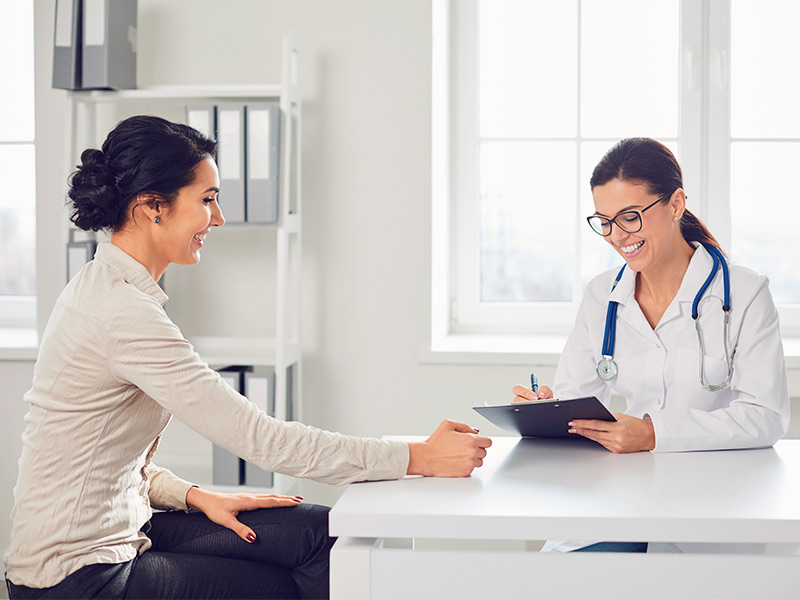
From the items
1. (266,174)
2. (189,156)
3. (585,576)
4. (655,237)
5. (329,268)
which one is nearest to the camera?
(585,576)

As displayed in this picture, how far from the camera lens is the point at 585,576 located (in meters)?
1.09

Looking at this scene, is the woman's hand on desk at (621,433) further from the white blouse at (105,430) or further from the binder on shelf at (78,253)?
the binder on shelf at (78,253)

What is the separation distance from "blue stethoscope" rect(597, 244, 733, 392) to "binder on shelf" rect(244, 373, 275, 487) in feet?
3.64

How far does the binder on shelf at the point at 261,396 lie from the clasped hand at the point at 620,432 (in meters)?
1.23

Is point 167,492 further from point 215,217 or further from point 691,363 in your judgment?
point 691,363

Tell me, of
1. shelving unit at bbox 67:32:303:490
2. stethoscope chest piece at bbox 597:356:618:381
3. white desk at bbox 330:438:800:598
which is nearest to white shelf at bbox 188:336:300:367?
shelving unit at bbox 67:32:303:490

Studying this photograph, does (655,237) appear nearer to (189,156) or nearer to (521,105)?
(189,156)

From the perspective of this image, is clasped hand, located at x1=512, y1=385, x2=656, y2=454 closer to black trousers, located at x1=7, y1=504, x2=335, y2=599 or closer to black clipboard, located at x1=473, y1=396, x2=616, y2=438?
black clipboard, located at x1=473, y1=396, x2=616, y2=438

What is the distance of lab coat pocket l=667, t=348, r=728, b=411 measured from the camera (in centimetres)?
169

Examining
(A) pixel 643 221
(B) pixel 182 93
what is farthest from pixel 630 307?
(B) pixel 182 93

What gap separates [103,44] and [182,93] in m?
0.27

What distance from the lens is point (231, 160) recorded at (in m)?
2.49

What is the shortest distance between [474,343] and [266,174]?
90 centimetres

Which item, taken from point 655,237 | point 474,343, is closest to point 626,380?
point 655,237
